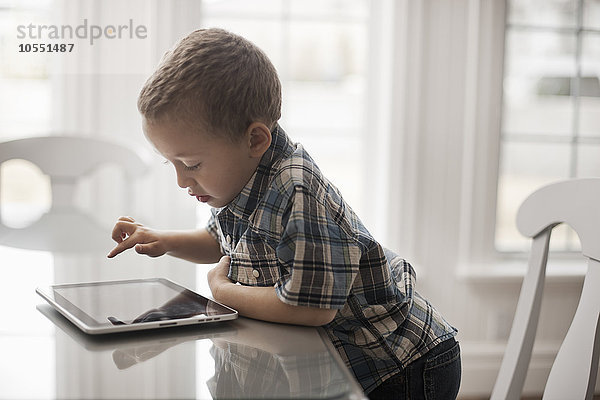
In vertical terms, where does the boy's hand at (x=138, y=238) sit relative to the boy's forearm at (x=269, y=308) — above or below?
above

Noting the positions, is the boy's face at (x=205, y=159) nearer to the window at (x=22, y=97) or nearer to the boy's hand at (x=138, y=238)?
the boy's hand at (x=138, y=238)

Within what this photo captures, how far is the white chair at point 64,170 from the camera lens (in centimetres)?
139

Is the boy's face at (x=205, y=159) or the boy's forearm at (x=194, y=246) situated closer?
the boy's face at (x=205, y=159)

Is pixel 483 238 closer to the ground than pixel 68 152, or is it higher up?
closer to the ground

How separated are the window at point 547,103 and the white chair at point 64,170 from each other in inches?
57.1

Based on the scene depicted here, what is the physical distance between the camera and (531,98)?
2.42 metres

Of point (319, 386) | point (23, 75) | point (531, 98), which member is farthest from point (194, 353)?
point (531, 98)

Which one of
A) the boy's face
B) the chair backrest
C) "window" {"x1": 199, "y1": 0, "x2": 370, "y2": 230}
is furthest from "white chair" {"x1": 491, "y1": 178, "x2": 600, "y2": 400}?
"window" {"x1": 199, "y1": 0, "x2": 370, "y2": 230}

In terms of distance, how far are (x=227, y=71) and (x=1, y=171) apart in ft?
5.21

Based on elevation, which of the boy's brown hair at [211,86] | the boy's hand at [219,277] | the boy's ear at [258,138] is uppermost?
the boy's brown hair at [211,86]

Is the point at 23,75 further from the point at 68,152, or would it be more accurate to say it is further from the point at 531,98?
the point at 531,98

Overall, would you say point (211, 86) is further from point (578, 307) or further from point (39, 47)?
point (39, 47)

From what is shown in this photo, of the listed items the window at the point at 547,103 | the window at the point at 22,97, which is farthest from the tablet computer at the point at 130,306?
the window at the point at 547,103

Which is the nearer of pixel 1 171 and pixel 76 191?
pixel 76 191
